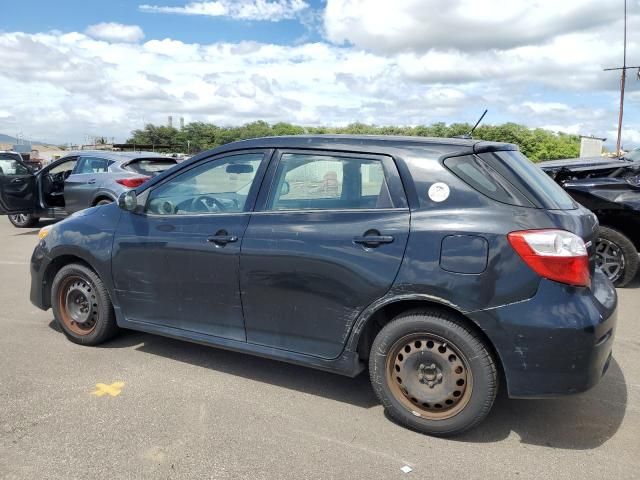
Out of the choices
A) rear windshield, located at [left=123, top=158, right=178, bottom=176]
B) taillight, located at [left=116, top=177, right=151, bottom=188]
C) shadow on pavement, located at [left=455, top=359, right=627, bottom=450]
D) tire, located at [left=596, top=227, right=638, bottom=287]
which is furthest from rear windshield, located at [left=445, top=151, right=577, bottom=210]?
rear windshield, located at [left=123, top=158, right=178, bottom=176]

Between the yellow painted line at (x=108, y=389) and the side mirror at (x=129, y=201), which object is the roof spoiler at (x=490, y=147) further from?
the yellow painted line at (x=108, y=389)

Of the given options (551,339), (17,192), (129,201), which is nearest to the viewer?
(551,339)

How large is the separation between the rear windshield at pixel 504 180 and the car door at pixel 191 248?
133 cm

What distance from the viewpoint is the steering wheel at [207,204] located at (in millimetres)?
3750

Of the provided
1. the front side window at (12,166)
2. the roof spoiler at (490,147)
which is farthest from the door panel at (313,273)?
the front side window at (12,166)

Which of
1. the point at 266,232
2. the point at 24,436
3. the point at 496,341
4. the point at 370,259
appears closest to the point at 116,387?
the point at 24,436

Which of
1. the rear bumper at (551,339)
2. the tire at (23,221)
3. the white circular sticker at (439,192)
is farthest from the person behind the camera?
the tire at (23,221)

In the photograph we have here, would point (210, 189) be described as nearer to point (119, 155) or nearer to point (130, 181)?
point (130, 181)

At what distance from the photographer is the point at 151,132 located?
73.5 meters

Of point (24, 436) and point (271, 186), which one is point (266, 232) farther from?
point (24, 436)

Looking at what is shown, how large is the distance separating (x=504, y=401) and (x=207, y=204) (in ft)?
7.82

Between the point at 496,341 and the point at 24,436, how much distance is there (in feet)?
8.69

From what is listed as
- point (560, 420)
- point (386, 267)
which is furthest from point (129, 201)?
point (560, 420)

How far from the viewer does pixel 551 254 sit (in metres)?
2.75
